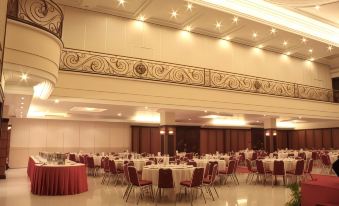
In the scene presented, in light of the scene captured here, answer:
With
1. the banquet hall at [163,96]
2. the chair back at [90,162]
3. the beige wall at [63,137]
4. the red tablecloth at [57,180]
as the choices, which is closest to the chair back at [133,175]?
the banquet hall at [163,96]

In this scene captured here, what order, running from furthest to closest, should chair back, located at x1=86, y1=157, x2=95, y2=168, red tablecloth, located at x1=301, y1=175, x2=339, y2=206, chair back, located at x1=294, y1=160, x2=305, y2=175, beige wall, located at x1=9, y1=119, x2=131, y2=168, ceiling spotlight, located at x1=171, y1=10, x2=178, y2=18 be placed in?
beige wall, located at x1=9, y1=119, x2=131, y2=168 < ceiling spotlight, located at x1=171, y1=10, x2=178, y2=18 < chair back, located at x1=86, y1=157, x2=95, y2=168 < chair back, located at x1=294, y1=160, x2=305, y2=175 < red tablecloth, located at x1=301, y1=175, x2=339, y2=206

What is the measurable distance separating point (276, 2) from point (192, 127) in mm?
10018

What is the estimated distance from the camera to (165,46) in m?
13.7

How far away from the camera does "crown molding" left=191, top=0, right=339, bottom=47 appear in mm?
12173

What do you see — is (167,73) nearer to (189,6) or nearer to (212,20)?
(189,6)

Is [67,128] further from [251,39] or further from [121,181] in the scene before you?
[251,39]

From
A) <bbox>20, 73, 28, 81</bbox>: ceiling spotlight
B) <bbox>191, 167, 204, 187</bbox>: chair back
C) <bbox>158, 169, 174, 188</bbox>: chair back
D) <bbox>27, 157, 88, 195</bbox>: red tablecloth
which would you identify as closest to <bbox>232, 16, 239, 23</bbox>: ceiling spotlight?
<bbox>191, 167, 204, 187</bbox>: chair back

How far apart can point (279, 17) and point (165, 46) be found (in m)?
5.08

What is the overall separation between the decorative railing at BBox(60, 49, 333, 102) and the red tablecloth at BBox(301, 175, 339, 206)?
7.08 meters

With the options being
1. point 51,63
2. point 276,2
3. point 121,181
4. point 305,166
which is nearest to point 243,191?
point 305,166

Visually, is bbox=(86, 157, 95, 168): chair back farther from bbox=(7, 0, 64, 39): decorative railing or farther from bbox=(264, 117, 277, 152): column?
bbox=(264, 117, 277, 152): column

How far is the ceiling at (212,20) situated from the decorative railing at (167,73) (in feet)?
6.27

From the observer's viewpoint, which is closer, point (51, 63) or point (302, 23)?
point (51, 63)

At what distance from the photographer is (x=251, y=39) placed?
15.3m
